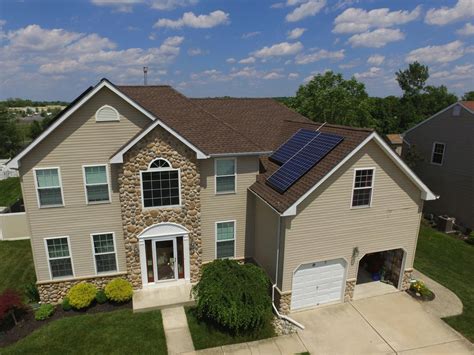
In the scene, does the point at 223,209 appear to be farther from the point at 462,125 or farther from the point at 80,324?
the point at 462,125

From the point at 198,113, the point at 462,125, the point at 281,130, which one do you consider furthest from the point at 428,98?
the point at 198,113

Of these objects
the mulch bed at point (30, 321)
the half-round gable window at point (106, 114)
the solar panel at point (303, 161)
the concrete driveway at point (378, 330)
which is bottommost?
the mulch bed at point (30, 321)

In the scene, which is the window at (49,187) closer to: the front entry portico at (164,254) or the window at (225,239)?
the front entry portico at (164,254)

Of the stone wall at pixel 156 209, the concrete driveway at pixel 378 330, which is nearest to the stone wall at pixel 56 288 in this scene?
the stone wall at pixel 156 209

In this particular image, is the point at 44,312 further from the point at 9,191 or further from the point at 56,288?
the point at 9,191

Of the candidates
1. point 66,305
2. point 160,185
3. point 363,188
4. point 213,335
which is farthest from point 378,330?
point 66,305
